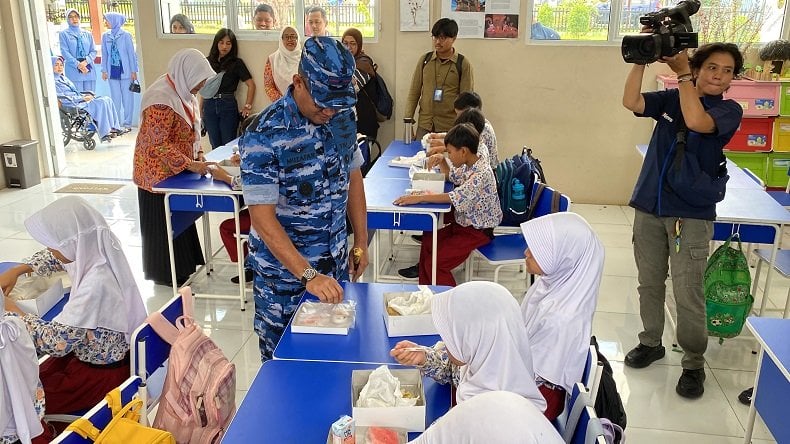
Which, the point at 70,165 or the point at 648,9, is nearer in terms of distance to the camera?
the point at 648,9

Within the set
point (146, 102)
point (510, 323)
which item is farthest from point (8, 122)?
point (510, 323)

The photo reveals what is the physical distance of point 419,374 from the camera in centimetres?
213

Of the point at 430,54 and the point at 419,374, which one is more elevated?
the point at 430,54

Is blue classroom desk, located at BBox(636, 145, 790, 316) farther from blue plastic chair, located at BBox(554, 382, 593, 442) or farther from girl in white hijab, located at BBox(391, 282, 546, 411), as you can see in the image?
girl in white hijab, located at BBox(391, 282, 546, 411)

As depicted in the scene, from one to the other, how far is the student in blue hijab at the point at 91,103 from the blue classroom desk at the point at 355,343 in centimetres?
835

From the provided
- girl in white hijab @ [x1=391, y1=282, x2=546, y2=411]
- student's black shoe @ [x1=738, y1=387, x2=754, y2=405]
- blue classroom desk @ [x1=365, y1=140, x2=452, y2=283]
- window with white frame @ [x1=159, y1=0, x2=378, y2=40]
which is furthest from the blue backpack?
window with white frame @ [x1=159, y1=0, x2=378, y2=40]

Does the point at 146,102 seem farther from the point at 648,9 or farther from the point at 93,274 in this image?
the point at 648,9

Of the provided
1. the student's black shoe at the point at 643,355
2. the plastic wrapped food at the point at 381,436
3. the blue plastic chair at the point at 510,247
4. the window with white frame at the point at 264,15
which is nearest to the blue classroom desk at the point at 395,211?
the blue plastic chair at the point at 510,247

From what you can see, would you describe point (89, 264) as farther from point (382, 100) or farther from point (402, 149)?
point (382, 100)

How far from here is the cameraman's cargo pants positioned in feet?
11.6

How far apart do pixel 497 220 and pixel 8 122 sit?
19.3 feet

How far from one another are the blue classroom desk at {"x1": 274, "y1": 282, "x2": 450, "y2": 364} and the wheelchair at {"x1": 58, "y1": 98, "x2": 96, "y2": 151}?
8042 millimetres

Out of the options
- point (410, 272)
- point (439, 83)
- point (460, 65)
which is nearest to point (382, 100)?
point (439, 83)

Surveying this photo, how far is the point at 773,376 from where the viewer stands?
2533mm
